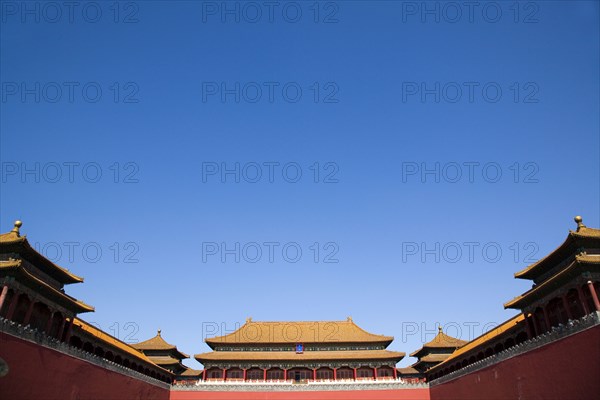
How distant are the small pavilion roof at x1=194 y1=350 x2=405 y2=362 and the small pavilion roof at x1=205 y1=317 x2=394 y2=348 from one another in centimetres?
97

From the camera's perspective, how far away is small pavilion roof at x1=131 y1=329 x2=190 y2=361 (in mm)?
41344

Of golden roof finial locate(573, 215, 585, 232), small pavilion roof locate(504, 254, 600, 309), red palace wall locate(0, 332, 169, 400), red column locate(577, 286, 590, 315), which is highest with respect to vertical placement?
golden roof finial locate(573, 215, 585, 232)

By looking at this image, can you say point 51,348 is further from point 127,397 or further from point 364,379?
point 364,379

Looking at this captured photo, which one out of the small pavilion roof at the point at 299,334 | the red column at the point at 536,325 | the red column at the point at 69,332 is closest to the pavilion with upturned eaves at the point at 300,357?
the small pavilion roof at the point at 299,334

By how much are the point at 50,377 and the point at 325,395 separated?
21.6 m

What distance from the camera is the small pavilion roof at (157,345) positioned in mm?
41344

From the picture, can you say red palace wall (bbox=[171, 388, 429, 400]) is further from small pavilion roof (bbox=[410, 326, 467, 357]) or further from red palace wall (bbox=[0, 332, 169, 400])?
red palace wall (bbox=[0, 332, 169, 400])

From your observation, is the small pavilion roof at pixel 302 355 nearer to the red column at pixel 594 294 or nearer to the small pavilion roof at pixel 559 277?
the small pavilion roof at pixel 559 277

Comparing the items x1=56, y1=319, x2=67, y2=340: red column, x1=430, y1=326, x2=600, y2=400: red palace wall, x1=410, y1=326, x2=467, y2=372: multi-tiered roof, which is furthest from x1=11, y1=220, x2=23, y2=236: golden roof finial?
x1=410, y1=326, x2=467, y2=372: multi-tiered roof

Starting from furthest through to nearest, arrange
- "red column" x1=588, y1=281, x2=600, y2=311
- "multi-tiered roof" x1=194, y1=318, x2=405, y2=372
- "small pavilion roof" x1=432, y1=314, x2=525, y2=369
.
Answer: "multi-tiered roof" x1=194, y1=318, x2=405, y2=372 < "small pavilion roof" x1=432, y1=314, x2=525, y2=369 < "red column" x1=588, y1=281, x2=600, y2=311

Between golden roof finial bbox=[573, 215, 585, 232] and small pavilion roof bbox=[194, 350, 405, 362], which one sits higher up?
golden roof finial bbox=[573, 215, 585, 232]

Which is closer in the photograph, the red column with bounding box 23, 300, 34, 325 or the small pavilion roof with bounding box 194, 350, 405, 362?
the red column with bounding box 23, 300, 34, 325

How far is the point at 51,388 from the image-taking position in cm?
2059

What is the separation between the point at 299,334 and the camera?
4128cm
